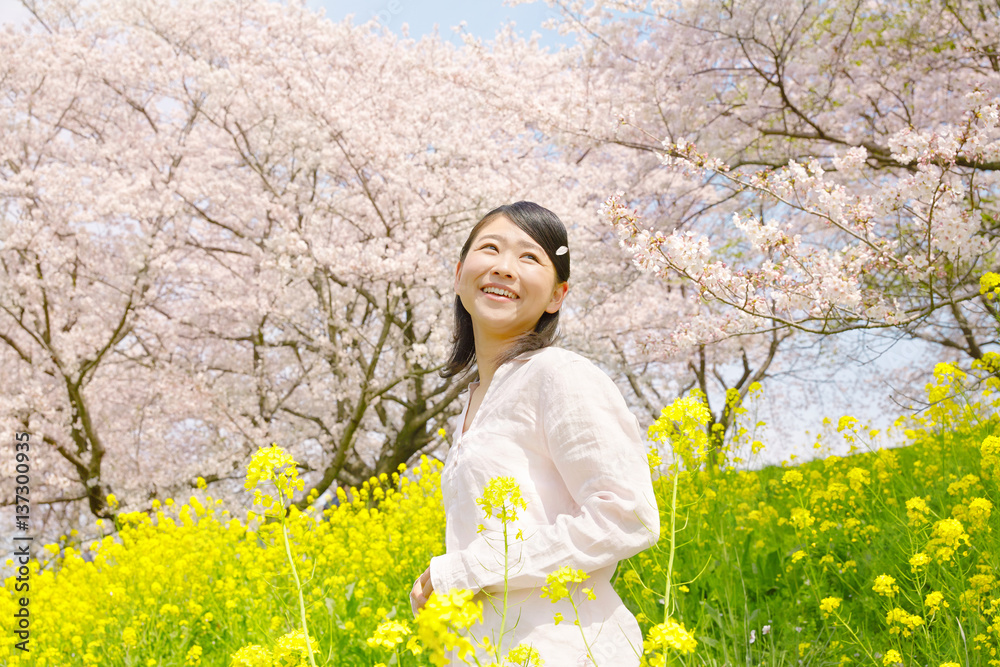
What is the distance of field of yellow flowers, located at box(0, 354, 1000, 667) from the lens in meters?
3.22

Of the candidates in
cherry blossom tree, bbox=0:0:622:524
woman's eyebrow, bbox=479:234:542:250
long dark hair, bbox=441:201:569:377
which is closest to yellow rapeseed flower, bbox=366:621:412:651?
long dark hair, bbox=441:201:569:377

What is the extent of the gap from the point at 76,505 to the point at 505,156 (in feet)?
28.9

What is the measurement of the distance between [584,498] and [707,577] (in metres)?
2.73

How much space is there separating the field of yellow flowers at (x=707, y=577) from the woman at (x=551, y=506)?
4.31 ft

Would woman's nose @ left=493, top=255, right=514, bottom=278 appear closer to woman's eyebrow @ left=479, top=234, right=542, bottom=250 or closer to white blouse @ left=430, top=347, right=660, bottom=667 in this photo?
woman's eyebrow @ left=479, top=234, right=542, bottom=250

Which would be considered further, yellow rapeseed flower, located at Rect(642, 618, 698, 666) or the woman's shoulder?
the woman's shoulder

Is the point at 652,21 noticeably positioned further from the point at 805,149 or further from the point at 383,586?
the point at 383,586

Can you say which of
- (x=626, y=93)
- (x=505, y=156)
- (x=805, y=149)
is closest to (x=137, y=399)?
(x=505, y=156)

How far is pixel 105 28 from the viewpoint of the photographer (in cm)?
1082

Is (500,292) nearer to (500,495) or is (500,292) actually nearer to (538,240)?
(538,240)

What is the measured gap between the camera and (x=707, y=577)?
161 inches

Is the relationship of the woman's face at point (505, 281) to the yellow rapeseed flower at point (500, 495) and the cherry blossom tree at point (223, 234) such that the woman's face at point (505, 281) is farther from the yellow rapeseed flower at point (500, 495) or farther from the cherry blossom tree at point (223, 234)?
the cherry blossom tree at point (223, 234)

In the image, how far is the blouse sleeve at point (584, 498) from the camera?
5.24 feet

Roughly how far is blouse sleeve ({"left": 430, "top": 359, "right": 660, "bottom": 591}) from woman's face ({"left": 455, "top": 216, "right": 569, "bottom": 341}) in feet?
1.17
